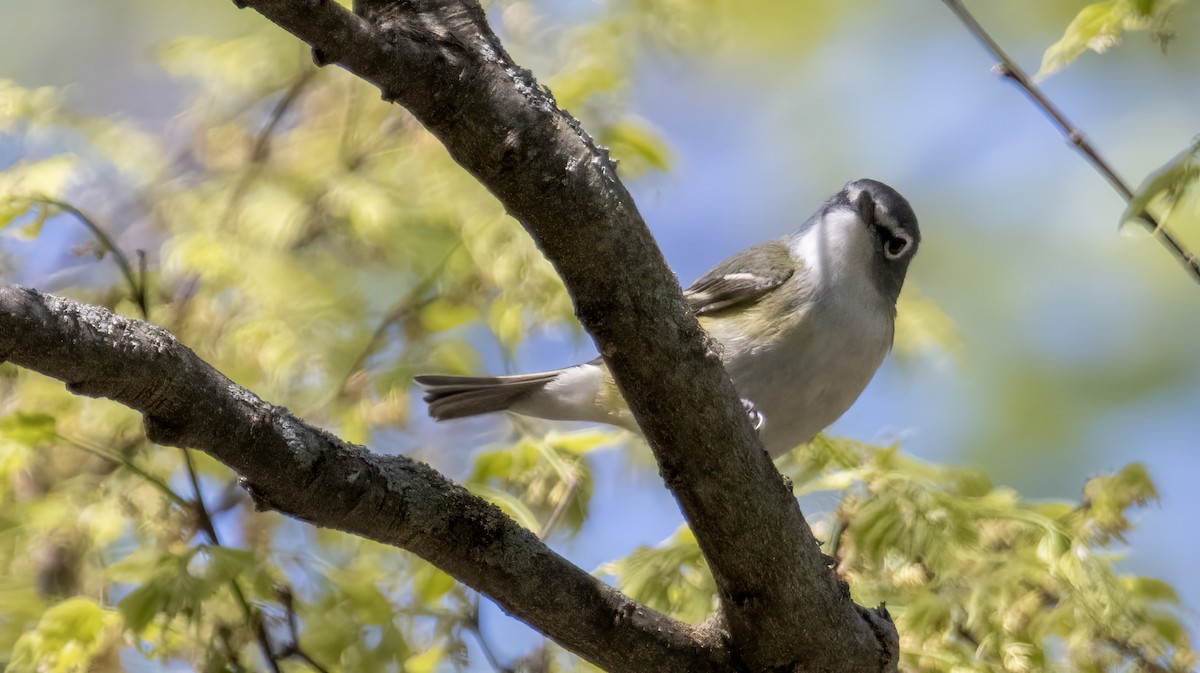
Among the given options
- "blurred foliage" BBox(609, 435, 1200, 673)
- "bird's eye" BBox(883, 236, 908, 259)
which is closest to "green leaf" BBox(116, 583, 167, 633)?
"blurred foliage" BBox(609, 435, 1200, 673)

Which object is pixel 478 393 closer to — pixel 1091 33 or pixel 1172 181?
pixel 1091 33

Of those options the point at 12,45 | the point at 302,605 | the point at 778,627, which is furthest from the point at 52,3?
the point at 778,627

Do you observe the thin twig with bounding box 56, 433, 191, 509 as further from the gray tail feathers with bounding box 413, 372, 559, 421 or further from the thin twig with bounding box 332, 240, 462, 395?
the gray tail feathers with bounding box 413, 372, 559, 421

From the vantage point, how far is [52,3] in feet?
14.6

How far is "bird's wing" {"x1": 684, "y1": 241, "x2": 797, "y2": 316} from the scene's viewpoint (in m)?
2.83

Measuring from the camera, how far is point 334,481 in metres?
1.51

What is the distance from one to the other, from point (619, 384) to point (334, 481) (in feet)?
1.40

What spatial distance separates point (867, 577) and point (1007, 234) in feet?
10.9

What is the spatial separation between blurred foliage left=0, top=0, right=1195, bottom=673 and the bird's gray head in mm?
246

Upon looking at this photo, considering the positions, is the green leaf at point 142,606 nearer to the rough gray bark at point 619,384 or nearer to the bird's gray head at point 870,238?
the rough gray bark at point 619,384

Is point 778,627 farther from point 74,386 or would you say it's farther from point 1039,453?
point 1039,453

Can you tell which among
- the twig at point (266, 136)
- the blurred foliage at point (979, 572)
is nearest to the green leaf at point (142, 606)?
the blurred foliage at point (979, 572)

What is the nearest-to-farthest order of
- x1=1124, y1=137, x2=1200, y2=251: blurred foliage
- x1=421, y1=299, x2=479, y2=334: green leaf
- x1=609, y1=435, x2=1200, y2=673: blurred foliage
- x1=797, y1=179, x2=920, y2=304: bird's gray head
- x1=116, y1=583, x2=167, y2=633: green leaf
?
x1=1124, y1=137, x2=1200, y2=251: blurred foliage
x1=116, y1=583, x2=167, y2=633: green leaf
x1=609, y1=435, x2=1200, y2=673: blurred foliage
x1=421, y1=299, x2=479, y2=334: green leaf
x1=797, y1=179, x2=920, y2=304: bird's gray head

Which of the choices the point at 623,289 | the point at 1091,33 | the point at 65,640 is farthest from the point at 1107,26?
the point at 65,640
